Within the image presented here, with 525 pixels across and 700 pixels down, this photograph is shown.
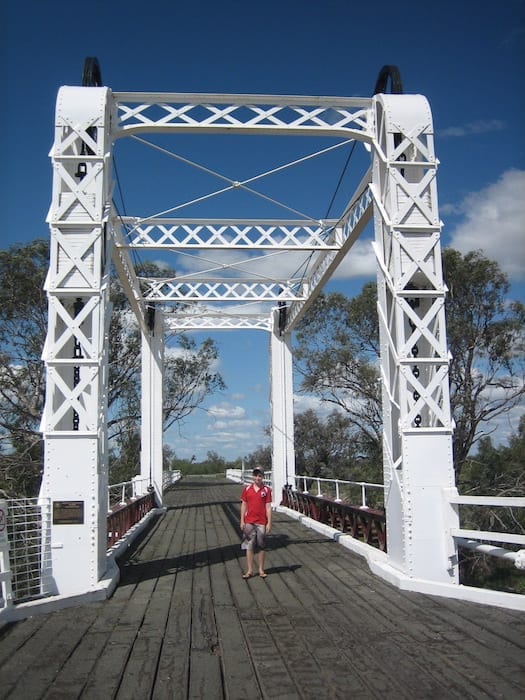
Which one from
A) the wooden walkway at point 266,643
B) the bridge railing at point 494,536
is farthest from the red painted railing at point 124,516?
the bridge railing at point 494,536

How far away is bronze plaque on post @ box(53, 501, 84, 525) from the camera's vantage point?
269 inches

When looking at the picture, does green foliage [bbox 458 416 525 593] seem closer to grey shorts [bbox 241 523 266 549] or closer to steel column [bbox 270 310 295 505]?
steel column [bbox 270 310 295 505]

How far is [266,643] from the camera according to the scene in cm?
504

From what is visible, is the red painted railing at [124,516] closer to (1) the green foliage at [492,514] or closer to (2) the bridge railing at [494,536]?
(2) the bridge railing at [494,536]

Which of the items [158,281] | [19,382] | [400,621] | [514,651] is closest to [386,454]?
[400,621]

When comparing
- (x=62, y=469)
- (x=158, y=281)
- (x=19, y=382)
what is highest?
(x=158, y=281)

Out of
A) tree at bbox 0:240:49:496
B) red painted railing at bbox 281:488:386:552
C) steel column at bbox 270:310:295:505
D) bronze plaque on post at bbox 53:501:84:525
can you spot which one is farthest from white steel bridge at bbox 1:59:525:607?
tree at bbox 0:240:49:496

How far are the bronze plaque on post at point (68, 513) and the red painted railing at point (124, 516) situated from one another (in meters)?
3.18

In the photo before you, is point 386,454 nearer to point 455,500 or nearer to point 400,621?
point 455,500

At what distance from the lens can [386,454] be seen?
768 cm

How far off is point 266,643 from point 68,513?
2.75m

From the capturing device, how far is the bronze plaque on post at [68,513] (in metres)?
6.82

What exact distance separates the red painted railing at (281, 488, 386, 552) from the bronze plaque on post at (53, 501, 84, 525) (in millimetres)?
4356

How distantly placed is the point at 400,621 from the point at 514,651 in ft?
3.74
